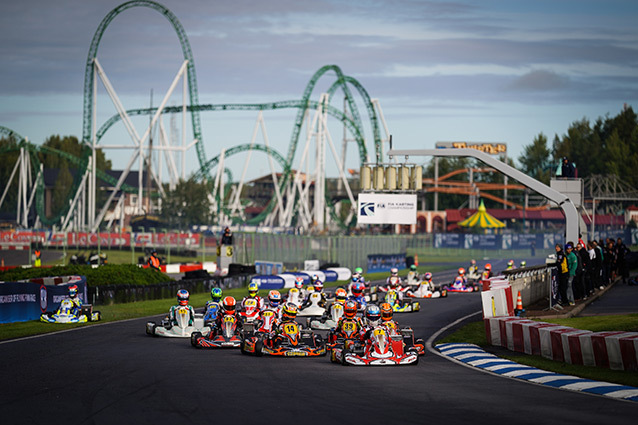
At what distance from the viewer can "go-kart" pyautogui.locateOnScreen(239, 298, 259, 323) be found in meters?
22.9

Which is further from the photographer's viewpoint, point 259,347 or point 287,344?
point 287,344

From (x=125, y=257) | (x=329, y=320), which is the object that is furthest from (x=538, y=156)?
(x=329, y=320)

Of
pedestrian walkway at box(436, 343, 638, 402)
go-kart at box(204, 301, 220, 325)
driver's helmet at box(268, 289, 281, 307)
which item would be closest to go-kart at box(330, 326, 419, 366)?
pedestrian walkway at box(436, 343, 638, 402)

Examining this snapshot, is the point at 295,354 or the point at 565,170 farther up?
the point at 565,170

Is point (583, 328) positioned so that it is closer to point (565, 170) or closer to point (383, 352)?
point (383, 352)

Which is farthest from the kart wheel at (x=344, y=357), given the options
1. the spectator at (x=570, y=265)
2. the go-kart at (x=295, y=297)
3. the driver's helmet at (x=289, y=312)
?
the spectator at (x=570, y=265)

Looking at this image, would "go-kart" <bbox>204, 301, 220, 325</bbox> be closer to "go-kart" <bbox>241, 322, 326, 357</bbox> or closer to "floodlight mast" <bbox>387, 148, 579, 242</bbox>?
"go-kart" <bbox>241, 322, 326, 357</bbox>

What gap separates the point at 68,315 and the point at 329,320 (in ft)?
27.0

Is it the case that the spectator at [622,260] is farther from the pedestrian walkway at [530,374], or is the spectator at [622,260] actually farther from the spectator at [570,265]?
the pedestrian walkway at [530,374]

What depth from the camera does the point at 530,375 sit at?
53.6 feet

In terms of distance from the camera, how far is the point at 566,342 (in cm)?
1834

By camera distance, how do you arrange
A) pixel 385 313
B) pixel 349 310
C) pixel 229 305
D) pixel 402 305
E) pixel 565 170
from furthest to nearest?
pixel 565 170
pixel 402 305
pixel 229 305
pixel 349 310
pixel 385 313

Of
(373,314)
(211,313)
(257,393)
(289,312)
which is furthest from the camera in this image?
(211,313)

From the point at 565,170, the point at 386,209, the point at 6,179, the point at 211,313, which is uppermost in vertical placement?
the point at 6,179
